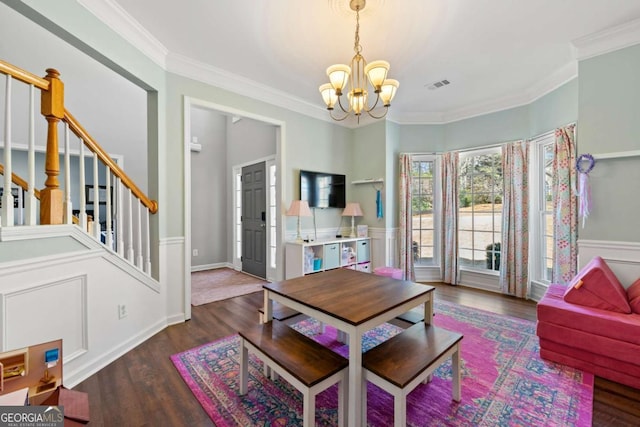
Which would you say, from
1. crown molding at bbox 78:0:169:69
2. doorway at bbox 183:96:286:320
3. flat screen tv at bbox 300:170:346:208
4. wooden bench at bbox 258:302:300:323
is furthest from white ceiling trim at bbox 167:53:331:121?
wooden bench at bbox 258:302:300:323

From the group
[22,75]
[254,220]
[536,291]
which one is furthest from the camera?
[254,220]

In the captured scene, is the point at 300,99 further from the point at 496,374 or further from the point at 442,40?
the point at 496,374

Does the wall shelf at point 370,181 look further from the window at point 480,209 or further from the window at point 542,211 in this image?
the window at point 542,211

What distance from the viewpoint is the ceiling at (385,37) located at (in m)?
2.16

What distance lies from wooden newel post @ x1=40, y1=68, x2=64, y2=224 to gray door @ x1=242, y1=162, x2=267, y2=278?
2.98m

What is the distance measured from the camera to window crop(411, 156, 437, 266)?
461 centimetres

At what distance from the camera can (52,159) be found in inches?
72.6

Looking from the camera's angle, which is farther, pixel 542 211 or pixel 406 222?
pixel 406 222

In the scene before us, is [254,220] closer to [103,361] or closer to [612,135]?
[103,361]

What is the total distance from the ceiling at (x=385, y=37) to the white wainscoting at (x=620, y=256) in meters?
1.82

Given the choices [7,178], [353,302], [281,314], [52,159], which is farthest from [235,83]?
[353,302]

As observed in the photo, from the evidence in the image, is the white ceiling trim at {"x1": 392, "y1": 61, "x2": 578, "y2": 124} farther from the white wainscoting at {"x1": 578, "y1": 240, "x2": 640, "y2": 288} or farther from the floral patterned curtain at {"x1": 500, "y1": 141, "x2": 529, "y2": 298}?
the white wainscoting at {"x1": 578, "y1": 240, "x2": 640, "y2": 288}

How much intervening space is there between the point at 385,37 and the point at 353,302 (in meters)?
2.42

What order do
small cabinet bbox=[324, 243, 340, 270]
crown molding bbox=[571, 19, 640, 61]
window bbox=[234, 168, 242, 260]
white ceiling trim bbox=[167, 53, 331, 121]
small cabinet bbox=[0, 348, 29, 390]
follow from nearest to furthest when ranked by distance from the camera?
1. small cabinet bbox=[0, 348, 29, 390]
2. crown molding bbox=[571, 19, 640, 61]
3. white ceiling trim bbox=[167, 53, 331, 121]
4. small cabinet bbox=[324, 243, 340, 270]
5. window bbox=[234, 168, 242, 260]
